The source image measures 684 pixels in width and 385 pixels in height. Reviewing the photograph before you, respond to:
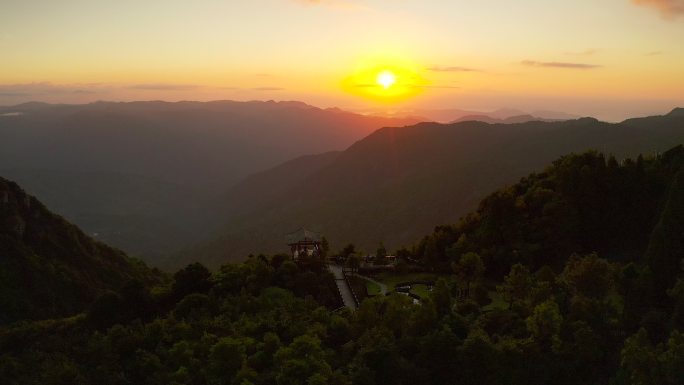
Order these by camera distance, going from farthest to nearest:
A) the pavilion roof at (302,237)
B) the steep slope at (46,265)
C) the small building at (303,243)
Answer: the steep slope at (46,265) → the pavilion roof at (302,237) → the small building at (303,243)

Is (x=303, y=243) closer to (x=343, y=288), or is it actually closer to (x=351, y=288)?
(x=343, y=288)

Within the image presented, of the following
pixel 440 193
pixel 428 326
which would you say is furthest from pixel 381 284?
pixel 440 193

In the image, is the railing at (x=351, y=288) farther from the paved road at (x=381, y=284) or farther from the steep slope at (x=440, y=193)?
the steep slope at (x=440, y=193)

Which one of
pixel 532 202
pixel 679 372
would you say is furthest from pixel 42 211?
pixel 679 372

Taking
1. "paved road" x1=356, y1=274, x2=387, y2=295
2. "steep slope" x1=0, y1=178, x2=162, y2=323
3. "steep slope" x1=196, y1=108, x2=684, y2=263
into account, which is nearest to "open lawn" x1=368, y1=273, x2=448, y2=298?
Result: "paved road" x1=356, y1=274, x2=387, y2=295

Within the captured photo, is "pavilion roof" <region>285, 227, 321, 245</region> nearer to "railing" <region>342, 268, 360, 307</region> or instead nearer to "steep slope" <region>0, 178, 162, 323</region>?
"railing" <region>342, 268, 360, 307</region>

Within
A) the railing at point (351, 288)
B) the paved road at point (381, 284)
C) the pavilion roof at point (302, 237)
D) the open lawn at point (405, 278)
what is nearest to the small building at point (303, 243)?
the pavilion roof at point (302, 237)
